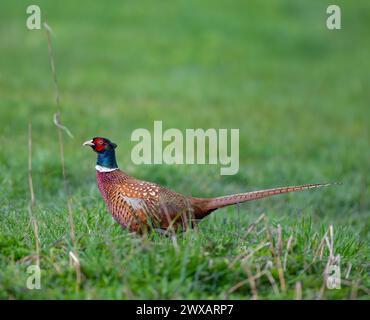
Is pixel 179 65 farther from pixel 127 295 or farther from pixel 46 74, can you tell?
pixel 127 295

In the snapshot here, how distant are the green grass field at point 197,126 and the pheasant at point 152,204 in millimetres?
172

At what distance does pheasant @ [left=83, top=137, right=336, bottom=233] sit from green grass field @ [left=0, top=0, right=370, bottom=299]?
6.8 inches

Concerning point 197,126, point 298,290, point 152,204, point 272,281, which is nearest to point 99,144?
point 152,204

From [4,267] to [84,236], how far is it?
0.57 metres

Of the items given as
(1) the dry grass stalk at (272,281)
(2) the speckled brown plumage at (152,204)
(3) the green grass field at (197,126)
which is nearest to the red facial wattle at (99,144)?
(2) the speckled brown plumage at (152,204)

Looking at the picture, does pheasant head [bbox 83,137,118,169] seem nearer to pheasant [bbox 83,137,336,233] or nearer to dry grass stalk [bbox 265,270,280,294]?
pheasant [bbox 83,137,336,233]

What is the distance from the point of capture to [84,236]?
17.3 ft

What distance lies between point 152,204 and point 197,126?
7.40 meters

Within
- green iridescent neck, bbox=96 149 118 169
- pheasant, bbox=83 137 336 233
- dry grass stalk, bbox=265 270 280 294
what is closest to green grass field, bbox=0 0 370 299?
dry grass stalk, bbox=265 270 280 294

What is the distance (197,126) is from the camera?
13.1 meters

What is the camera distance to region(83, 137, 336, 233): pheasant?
5.64 m

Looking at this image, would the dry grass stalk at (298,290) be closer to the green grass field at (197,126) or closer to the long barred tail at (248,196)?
the green grass field at (197,126)

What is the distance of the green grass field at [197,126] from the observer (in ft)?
16.1

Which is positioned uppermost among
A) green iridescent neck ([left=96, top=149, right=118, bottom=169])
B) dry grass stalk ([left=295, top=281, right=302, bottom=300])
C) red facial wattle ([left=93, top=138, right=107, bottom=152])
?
red facial wattle ([left=93, top=138, right=107, bottom=152])
